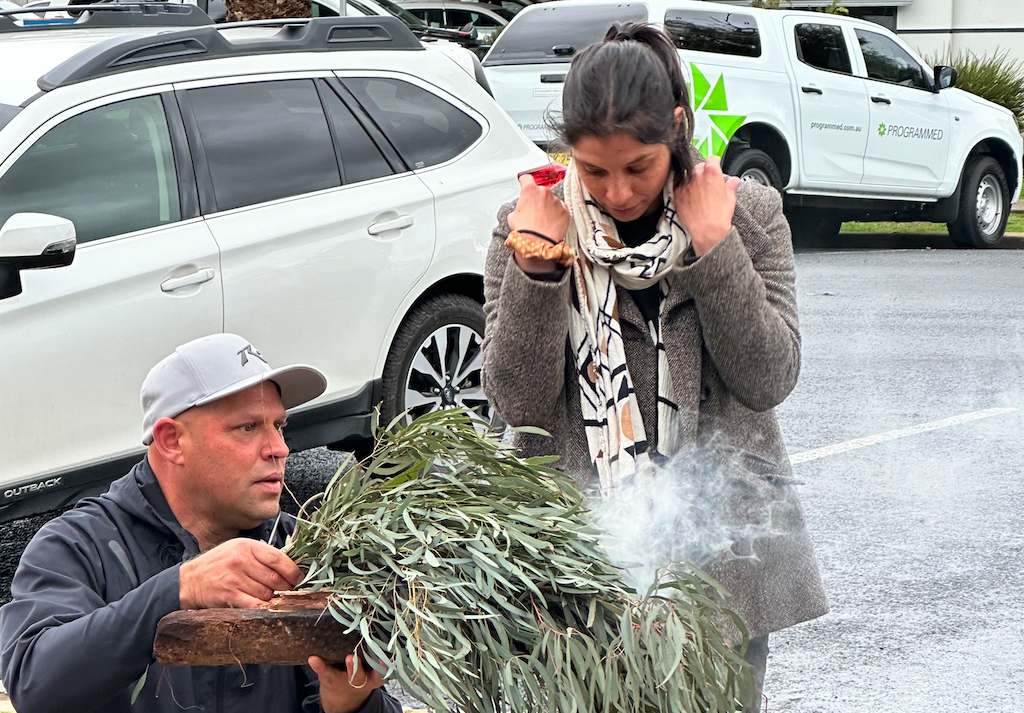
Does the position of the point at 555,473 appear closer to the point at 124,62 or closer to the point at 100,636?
the point at 100,636

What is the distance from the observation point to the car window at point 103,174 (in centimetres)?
528

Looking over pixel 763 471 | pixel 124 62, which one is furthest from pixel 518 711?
pixel 124 62

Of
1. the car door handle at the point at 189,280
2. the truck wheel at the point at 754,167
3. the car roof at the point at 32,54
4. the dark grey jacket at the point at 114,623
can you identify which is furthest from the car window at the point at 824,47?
the dark grey jacket at the point at 114,623

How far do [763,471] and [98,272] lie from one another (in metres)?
3.41

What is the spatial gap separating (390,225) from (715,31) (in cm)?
778

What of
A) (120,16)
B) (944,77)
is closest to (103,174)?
(120,16)

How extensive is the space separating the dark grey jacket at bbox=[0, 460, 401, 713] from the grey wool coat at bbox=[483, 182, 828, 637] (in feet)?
1.90

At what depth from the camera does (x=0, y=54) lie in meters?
5.66

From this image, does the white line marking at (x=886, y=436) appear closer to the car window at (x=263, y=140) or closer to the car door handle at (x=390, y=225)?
the car door handle at (x=390, y=225)

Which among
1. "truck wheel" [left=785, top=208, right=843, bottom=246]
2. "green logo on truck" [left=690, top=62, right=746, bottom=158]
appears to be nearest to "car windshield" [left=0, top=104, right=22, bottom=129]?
"green logo on truck" [left=690, top=62, right=746, bottom=158]

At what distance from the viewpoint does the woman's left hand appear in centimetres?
246

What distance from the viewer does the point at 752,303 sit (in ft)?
8.07

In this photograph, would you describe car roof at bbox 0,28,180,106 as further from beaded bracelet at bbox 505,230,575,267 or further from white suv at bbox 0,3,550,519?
beaded bracelet at bbox 505,230,575,267

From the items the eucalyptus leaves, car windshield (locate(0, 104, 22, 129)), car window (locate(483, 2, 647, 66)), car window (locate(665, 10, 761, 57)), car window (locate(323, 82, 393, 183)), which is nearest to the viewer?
the eucalyptus leaves
